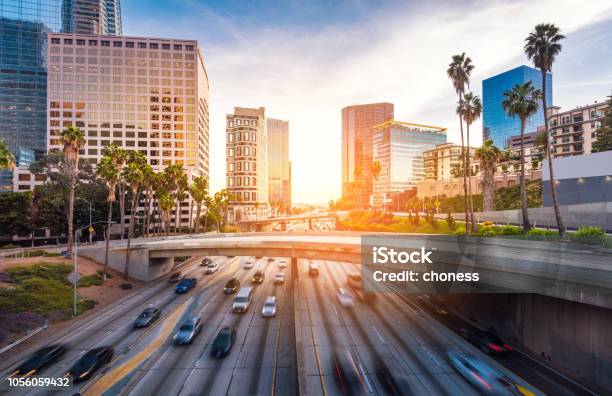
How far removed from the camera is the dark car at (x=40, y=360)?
22953 mm

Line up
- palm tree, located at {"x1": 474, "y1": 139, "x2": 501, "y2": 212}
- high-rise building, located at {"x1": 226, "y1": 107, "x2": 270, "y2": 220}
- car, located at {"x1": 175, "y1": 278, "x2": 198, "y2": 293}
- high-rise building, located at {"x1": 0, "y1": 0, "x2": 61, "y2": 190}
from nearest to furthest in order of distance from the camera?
car, located at {"x1": 175, "y1": 278, "x2": 198, "y2": 293}, palm tree, located at {"x1": 474, "y1": 139, "x2": 501, "y2": 212}, high-rise building, located at {"x1": 0, "y1": 0, "x2": 61, "y2": 190}, high-rise building, located at {"x1": 226, "y1": 107, "x2": 270, "y2": 220}

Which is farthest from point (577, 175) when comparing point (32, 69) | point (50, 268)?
point (32, 69)

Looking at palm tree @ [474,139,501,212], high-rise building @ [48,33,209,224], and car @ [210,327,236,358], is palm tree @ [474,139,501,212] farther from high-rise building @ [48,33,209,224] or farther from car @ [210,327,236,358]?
high-rise building @ [48,33,209,224]

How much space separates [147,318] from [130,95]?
12864 cm

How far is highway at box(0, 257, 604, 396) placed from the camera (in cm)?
2128

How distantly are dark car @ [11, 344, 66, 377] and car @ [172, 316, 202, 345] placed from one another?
925 centimetres

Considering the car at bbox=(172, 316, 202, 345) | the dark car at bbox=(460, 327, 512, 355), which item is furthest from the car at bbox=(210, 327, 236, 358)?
the dark car at bbox=(460, 327, 512, 355)

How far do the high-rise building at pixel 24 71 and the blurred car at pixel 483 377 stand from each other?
206 metres

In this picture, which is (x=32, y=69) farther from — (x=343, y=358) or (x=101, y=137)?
(x=343, y=358)

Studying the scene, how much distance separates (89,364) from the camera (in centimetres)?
2267

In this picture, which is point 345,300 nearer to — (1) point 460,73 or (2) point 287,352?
(2) point 287,352

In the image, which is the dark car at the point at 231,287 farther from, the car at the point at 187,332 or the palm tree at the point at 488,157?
the palm tree at the point at 488,157

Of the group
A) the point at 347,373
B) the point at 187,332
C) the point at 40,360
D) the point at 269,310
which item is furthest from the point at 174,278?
the point at 347,373

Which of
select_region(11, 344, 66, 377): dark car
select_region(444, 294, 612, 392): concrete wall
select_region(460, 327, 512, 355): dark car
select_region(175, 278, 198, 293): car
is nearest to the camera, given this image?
select_region(444, 294, 612, 392): concrete wall
